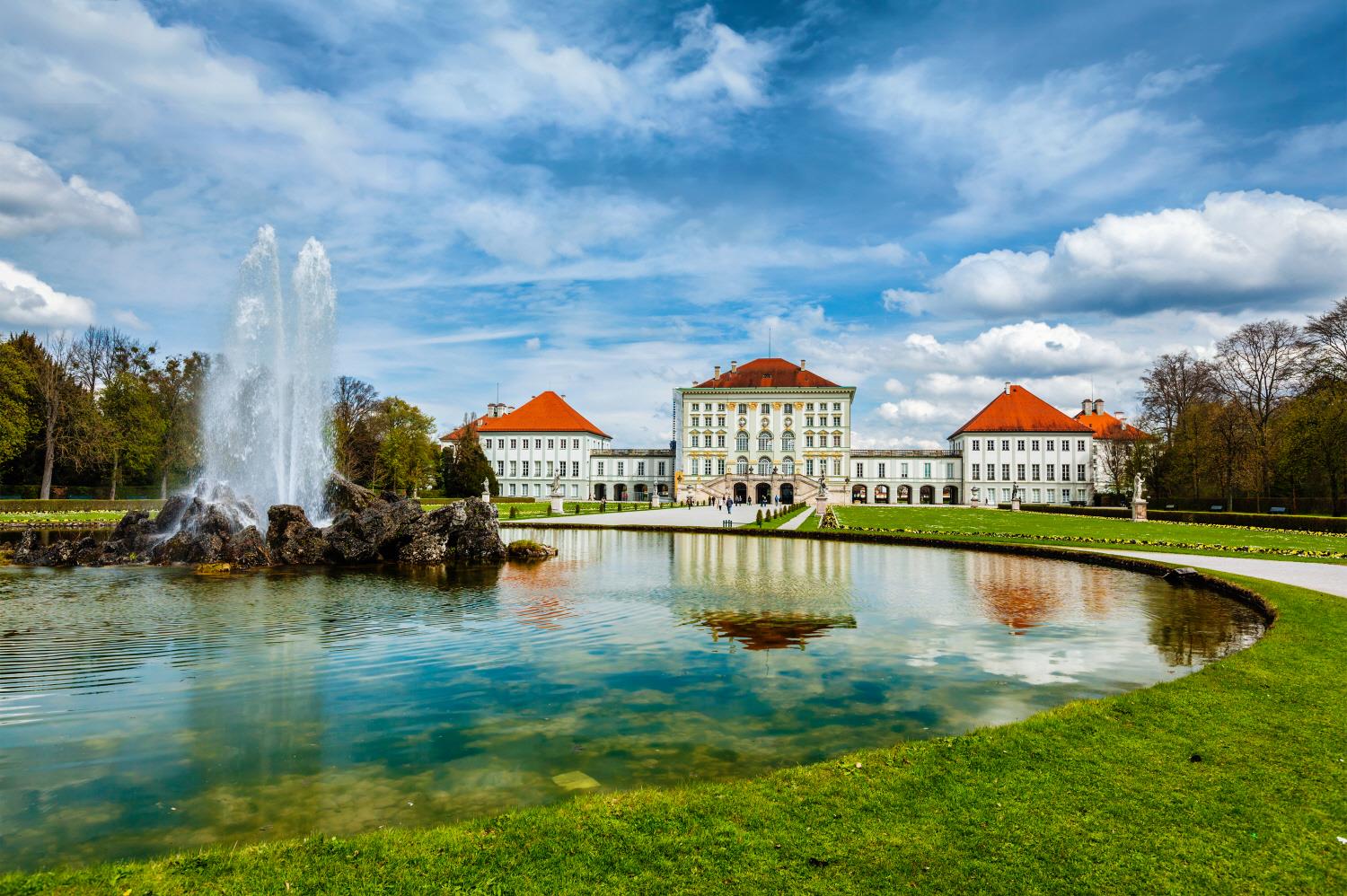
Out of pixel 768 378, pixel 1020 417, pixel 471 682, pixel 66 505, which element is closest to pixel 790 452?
pixel 768 378

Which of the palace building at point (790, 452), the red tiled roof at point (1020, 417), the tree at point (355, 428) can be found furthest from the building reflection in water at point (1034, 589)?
the red tiled roof at point (1020, 417)

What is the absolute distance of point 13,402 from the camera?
141 ft

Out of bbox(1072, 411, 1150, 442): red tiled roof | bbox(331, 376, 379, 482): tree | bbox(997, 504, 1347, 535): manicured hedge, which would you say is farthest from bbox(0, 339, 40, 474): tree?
bbox(1072, 411, 1150, 442): red tiled roof

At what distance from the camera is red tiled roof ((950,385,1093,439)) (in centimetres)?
8244

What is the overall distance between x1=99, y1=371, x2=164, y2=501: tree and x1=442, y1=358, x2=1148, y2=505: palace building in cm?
3762

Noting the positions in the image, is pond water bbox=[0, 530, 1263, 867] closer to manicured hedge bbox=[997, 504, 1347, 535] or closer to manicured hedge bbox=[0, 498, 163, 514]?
manicured hedge bbox=[997, 504, 1347, 535]

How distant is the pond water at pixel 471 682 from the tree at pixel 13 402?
36416 mm

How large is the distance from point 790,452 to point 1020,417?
Answer: 83.1ft

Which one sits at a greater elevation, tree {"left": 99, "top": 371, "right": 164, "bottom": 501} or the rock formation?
tree {"left": 99, "top": 371, "right": 164, "bottom": 501}

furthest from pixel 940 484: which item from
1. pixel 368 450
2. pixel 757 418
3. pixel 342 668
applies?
pixel 342 668

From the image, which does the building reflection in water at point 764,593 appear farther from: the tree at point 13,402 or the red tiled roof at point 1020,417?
the red tiled roof at point 1020,417

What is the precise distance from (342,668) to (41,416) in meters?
52.2

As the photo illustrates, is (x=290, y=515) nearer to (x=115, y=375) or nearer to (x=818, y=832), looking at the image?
(x=818, y=832)

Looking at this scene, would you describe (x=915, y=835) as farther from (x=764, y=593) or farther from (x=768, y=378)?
(x=768, y=378)
